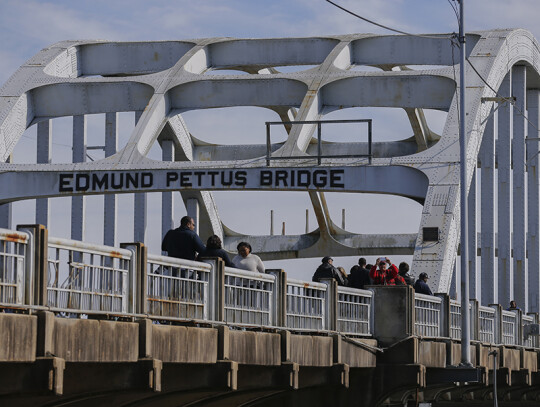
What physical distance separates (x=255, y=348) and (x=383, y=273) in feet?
20.8

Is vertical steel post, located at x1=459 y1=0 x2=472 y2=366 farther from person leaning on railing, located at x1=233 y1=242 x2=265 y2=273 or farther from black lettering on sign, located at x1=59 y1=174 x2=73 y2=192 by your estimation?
black lettering on sign, located at x1=59 y1=174 x2=73 y2=192

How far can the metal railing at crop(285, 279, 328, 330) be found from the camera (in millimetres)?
19058

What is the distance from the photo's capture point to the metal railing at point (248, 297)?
16856 millimetres

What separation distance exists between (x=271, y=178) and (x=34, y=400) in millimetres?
18988

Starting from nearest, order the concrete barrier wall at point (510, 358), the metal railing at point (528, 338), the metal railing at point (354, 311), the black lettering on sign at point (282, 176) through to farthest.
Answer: the metal railing at point (354, 311), the concrete barrier wall at point (510, 358), the black lettering on sign at point (282, 176), the metal railing at point (528, 338)

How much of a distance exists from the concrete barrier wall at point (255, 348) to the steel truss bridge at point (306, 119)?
12.2 meters

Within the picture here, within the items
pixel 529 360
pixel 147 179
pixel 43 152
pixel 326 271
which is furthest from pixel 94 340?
pixel 43 152

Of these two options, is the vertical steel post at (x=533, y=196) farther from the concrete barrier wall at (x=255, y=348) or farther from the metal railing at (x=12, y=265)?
the metal railing at (x=12, y=265)

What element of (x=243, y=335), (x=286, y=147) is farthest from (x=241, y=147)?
(x=243, y=335)

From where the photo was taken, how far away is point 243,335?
54.8 ft

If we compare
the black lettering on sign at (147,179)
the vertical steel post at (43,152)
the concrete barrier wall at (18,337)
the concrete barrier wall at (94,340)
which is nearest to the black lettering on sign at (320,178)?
the black lettering on sign at (147,179)

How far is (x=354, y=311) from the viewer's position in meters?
21.5

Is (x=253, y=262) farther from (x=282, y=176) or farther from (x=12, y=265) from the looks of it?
(x=282, y=176)

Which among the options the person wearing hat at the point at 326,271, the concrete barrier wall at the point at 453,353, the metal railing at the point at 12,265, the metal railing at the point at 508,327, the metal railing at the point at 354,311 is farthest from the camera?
the metal railing at the point at 508,327
